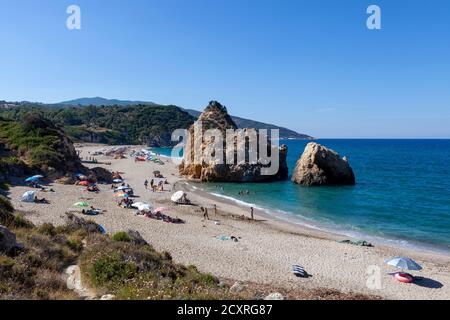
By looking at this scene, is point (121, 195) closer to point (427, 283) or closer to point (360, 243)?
point (360, 243)

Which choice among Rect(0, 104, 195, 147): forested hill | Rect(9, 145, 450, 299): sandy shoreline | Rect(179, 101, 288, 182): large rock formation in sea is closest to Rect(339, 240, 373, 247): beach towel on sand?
Rect(9, 145, 450, 299): sandy shoreline

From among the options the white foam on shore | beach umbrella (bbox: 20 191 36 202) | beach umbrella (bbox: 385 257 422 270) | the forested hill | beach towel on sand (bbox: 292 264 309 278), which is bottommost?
the white foam on shore

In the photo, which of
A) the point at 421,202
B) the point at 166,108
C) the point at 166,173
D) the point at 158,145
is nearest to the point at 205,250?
the point at 421,202

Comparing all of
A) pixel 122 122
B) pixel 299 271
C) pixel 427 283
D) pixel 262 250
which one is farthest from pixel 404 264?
pixel 122 122

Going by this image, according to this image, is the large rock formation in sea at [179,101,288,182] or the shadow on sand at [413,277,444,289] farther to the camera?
the large rock formation in sea at [179,101,288,182]

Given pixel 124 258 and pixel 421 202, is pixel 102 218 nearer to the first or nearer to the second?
pixel 124 258

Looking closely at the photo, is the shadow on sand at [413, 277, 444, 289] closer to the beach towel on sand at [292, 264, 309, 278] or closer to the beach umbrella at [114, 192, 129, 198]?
the beach towel on sand at [292, 264, 309, 278]
